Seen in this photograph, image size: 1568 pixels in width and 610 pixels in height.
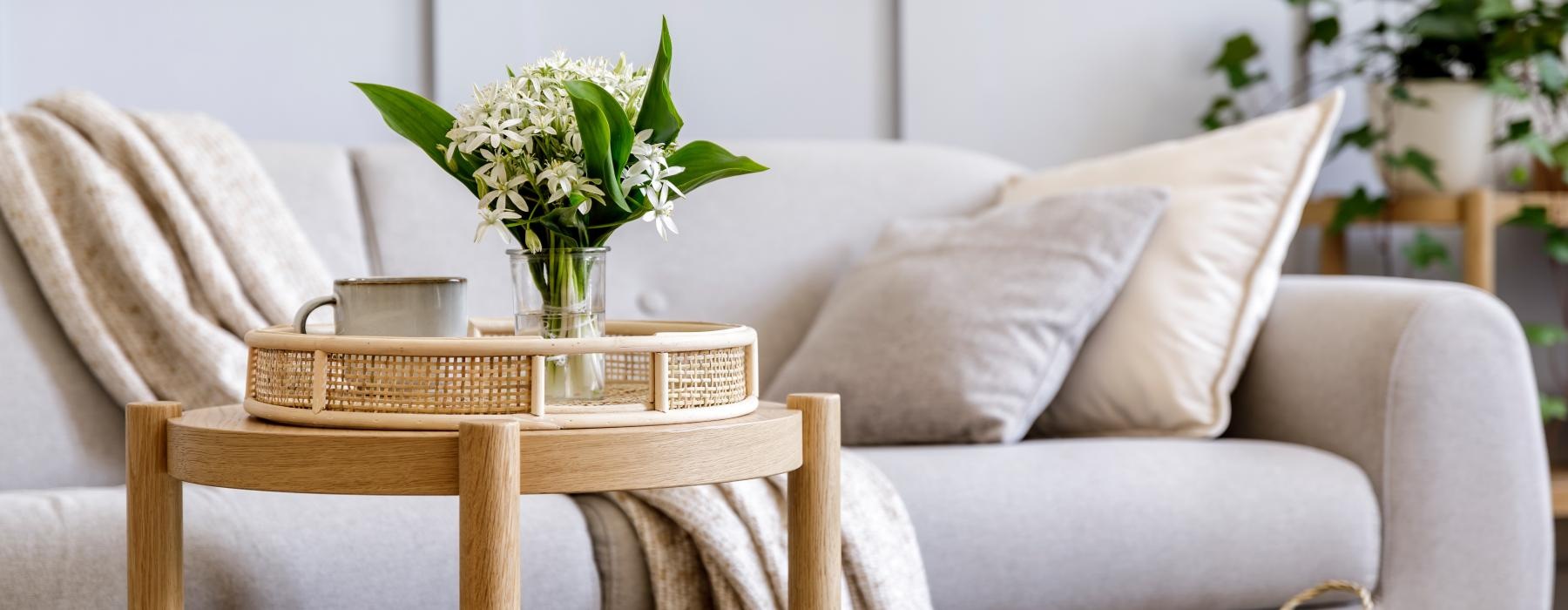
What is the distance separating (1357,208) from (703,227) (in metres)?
1.22

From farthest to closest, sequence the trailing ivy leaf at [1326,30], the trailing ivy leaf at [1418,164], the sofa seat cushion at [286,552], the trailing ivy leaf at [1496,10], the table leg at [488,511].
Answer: the trailing ivy leaf at [1326,30] → the trailing ivy leaf at [1418,164] → the trailing ivy leaf at [1496,10] → the sofa seat cushion at [286,552] → the table leg at [488,511]

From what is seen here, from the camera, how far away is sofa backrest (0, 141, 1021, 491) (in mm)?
1880

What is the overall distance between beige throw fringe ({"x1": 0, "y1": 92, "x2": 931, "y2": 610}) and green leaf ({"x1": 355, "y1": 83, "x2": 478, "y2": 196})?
49 centimetres

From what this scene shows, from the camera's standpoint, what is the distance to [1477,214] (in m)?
2.38

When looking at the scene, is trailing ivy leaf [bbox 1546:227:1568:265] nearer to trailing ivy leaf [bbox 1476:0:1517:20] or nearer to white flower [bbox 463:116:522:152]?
trailing ivy leaf [bbox 1476:0:1517:20]

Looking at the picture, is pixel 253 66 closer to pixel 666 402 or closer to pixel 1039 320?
pixel 1039 320

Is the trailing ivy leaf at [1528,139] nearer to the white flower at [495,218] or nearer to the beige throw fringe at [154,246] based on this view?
the beige throw fringe at [154,246]

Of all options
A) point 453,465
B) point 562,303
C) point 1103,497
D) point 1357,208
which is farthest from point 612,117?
point 1357,208

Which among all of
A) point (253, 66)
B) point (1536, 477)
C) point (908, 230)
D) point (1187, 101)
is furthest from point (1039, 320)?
point (253, 66)

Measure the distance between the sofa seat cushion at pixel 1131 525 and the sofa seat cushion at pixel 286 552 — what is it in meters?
0.39

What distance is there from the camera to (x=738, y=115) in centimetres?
248

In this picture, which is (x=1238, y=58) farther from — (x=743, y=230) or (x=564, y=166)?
(x=564, y=166)

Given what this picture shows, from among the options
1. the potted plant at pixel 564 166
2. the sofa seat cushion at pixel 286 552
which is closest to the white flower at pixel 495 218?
the potted plant at pixel 564 166

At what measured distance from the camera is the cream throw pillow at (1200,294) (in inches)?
69.7
